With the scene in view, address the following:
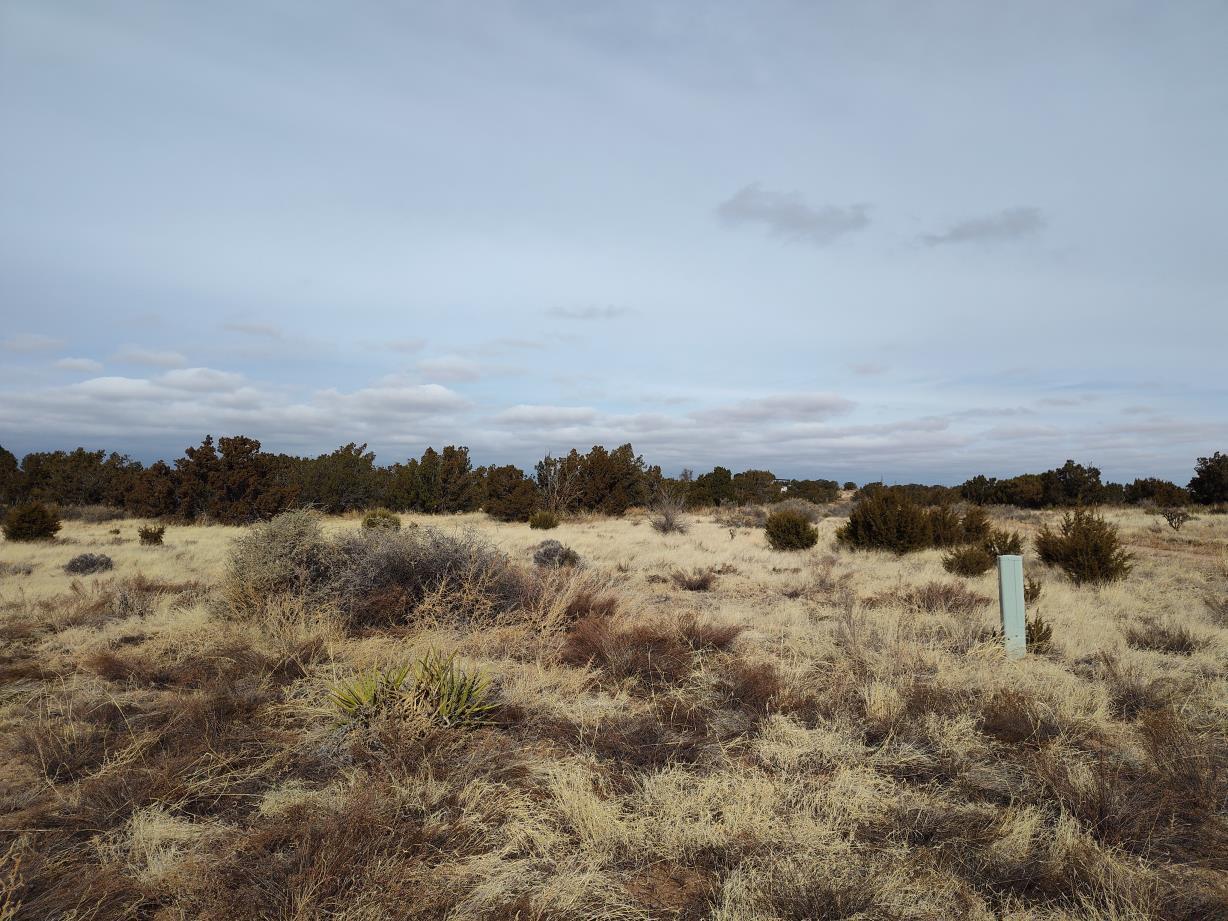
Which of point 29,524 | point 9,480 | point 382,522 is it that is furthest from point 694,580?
point 9,480

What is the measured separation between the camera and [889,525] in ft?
53.4

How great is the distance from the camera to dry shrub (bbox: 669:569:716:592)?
11672 millimetres

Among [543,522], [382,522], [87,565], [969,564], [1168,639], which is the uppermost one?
[382,522]

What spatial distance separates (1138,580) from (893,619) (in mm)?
6524

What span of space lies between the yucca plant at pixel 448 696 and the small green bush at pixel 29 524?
18.6 meters

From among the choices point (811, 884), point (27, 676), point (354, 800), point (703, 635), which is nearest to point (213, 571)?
point (27, 676)

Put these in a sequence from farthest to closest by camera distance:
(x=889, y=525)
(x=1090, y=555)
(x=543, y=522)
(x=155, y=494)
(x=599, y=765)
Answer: (x=155, y=494)
(x=543, y=522)
(x=889, y=525)
(x=1090, y=555)
(x=599, y=765)

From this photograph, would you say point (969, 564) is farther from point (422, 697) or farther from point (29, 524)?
point (29, 524)

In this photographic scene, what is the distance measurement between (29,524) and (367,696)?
62.1ft

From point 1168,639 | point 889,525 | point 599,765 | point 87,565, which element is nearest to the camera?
point 599,765

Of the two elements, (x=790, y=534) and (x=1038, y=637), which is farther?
(x=790, y=534)

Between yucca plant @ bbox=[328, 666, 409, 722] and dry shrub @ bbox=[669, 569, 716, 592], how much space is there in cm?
751

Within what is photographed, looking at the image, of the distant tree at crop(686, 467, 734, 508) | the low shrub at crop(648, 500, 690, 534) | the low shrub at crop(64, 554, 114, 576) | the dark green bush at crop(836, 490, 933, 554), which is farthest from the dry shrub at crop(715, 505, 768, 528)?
the low shrub at crop(64, 554, 114, 576)

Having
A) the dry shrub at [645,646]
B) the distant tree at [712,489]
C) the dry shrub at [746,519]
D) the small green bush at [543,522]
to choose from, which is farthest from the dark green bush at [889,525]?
the distant tree at [712,489]
